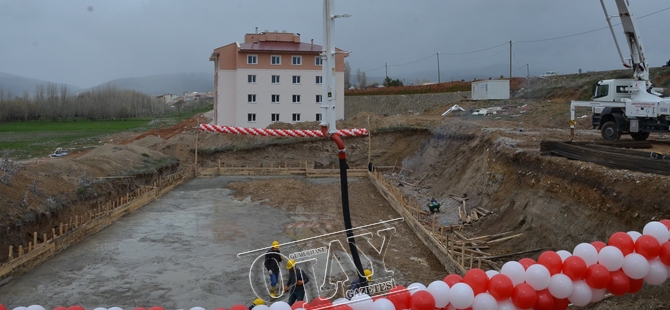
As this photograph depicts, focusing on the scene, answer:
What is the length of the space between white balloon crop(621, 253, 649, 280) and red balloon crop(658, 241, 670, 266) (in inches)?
7.8

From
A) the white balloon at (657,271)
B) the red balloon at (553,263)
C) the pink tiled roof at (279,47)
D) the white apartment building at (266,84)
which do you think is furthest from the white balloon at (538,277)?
the pink tiled roof at (279,47)

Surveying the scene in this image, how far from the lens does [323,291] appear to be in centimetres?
1028

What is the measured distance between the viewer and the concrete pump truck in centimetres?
1745

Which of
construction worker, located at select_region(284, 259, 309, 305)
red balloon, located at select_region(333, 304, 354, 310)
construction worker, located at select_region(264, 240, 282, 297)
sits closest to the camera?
red balloon, located at select_region(333, 304, 354, 310)

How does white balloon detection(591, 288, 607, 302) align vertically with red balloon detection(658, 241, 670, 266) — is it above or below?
below

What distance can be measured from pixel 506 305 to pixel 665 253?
1993mm

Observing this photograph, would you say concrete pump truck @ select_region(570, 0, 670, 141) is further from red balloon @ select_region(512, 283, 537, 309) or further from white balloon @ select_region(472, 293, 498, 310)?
white balloon @ select_region(472, 293, 498, 310)

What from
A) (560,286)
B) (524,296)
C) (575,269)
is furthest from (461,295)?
(575,269)

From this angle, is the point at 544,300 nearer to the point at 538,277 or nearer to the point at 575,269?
the point at 538,277

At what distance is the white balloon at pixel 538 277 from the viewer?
20.5 ft

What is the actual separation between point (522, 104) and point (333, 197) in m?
19.6

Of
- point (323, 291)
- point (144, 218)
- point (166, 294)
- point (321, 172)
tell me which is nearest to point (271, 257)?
point (323, 291)

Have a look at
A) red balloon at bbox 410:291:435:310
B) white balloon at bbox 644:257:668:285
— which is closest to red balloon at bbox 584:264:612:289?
white balloon at bbox 644:257:668:285

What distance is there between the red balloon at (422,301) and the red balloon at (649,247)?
2605mm
